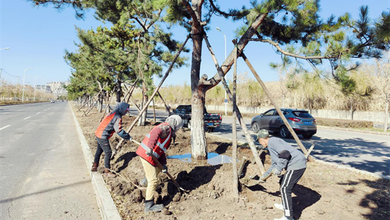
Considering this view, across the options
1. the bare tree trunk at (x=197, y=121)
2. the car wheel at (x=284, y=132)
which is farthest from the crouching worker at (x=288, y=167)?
the car wheel at (x=284, y=132)

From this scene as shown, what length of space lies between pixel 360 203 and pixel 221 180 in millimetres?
2142

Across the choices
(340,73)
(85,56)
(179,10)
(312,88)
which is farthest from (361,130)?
(85,56)

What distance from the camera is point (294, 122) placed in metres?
11.4

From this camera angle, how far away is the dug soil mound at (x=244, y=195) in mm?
3309

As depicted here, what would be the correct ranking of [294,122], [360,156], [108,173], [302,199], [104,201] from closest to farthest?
1. [104,201]
2. [302,199]
3. [108,173]
4. [360,156]
5. [294,122]

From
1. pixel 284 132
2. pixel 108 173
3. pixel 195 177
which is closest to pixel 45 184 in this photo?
pixel 108 173

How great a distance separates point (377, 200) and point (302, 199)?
123 cm

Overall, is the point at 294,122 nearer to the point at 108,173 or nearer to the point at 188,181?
the point at 188,181

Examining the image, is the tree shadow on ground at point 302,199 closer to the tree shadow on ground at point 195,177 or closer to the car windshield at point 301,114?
the tree shadow on ground at point 195,177

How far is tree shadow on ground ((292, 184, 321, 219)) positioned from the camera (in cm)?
346

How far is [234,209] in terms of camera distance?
3.40 metres

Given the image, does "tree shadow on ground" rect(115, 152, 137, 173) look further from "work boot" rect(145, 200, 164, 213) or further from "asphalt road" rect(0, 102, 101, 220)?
"work boot" rect(145, 200, 164, 213)

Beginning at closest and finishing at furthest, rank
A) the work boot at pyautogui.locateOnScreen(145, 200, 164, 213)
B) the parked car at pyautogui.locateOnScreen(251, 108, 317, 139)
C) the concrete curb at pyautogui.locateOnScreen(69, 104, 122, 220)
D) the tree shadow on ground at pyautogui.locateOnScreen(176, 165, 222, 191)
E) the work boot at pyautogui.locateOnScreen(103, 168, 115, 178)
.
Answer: the concrete curb at pyautogui.locateOnScreen(69, 104, 122, 220) → the work boot at pyautogui.locateOnScreen(145, 200, 164, 213) → the tree shadow on ground at pyautogui.locateOnScreen(176, 165, 222, 191) → the work boot at pyautogui.locateOnScreen(103, 168, 115, 178) → the parked car at pyautogui.locateOnScreen(251, 108, 317, 139)

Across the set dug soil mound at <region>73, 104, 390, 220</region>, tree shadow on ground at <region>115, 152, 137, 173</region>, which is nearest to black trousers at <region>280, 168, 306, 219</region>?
dug soil mound at <region>73, 104, 390, 220</region>
